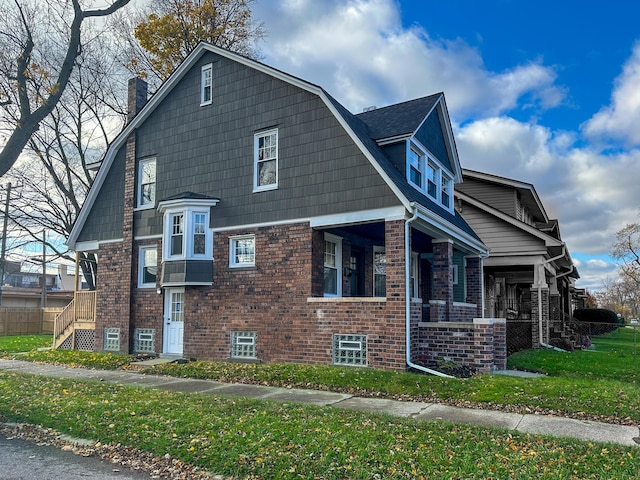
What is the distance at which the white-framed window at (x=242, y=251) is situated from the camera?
13.7 metres

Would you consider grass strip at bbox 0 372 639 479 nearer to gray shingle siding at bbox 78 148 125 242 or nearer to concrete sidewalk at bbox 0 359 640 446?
concrete sidewalk at bbox 0 359 640 446

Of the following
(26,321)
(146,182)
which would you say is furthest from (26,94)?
(26,321)

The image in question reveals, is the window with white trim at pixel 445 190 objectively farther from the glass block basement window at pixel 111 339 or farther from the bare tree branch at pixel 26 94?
the glass block basement window at pixel 111 339

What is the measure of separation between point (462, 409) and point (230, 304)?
7.26m

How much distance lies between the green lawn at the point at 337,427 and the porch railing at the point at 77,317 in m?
5.94

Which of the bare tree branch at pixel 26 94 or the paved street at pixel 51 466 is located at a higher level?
the bare tree branch at pixel 26 94

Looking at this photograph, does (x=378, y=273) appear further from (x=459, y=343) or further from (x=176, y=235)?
(x=176, y=235)

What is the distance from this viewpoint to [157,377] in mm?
11922

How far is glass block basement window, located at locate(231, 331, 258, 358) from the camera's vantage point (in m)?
13.2

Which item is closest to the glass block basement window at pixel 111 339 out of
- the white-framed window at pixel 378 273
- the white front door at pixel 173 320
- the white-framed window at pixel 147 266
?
the white-framed window at pixel 147 266

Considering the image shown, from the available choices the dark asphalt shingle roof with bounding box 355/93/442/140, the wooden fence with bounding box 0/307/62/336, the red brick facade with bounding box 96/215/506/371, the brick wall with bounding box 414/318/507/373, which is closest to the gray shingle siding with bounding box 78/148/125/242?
the red brick facade with bounding box 96/215/506/371

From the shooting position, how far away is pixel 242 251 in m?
13.9

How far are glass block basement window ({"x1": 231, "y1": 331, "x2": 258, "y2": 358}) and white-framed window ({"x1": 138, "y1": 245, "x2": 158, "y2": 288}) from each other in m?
3.74

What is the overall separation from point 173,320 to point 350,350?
596 centimetres
